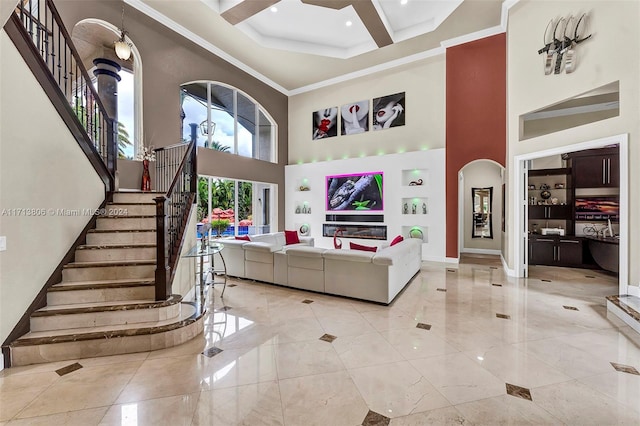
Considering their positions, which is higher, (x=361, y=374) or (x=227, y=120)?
(x=227, y=120)

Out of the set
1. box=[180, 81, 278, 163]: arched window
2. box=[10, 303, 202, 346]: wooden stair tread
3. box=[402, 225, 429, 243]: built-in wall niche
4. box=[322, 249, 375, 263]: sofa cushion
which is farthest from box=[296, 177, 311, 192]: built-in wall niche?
box=[10, 303, 202, 346]: wooden stair tread

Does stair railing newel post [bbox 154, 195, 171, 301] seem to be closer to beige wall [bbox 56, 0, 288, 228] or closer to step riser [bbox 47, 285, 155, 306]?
step riser [bbox 47, 285, 155, 306]

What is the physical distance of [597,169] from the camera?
20.3ft

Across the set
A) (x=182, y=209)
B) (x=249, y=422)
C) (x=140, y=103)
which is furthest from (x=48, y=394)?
(x=140, y=103)

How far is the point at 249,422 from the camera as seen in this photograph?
1757 millimetres

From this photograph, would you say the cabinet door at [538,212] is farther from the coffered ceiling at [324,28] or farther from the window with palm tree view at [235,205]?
the window with palm tree view at [235,205]

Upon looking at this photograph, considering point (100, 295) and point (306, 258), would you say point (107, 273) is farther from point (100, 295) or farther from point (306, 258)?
point (306, 258)

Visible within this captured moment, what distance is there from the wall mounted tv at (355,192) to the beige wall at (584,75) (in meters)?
3.30

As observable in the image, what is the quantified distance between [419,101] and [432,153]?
5.29ft

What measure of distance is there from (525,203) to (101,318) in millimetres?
6880

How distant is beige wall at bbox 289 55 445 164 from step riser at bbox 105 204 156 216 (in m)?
6.06

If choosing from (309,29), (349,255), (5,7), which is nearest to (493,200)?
(349,255)

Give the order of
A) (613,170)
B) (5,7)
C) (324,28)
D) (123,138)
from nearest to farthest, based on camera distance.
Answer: (5,7) < (123,138) < (613,170) < (324,28)

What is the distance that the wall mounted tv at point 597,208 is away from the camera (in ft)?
20.0
